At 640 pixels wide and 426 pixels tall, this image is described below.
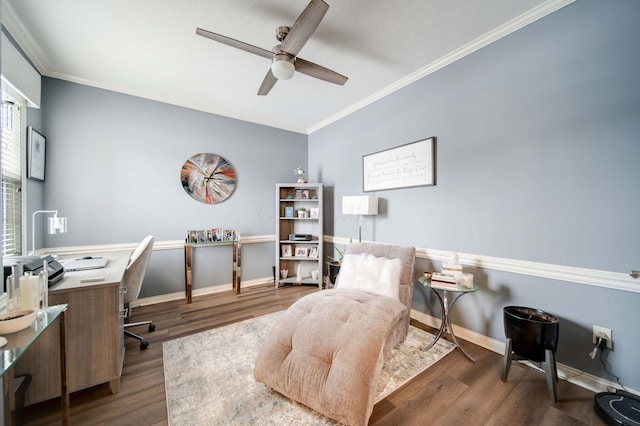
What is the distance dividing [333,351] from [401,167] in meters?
2.15

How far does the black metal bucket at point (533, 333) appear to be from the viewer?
1573 mm

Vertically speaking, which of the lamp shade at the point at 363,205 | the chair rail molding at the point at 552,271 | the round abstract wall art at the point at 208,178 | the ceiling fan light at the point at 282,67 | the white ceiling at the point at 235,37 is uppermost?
the white ceiling at the point at 235,37

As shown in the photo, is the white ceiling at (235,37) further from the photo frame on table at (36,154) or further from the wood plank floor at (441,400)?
the wood plank floor at (441,400)

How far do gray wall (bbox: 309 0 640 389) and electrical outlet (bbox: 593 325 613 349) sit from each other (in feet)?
0.10

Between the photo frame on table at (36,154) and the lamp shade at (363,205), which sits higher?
the photo frame on table at (36,154)

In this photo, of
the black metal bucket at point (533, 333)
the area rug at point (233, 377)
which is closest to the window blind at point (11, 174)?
the area rug at point (233, 377)

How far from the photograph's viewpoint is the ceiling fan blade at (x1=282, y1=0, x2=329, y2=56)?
1.38m

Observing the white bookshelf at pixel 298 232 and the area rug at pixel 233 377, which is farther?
the white bookshelf at pixel 298 232

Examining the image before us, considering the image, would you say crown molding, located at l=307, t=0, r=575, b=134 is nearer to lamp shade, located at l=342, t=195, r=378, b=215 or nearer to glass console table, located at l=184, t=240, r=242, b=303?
lamp shade, located at l=342, t=195, r=378, b=215

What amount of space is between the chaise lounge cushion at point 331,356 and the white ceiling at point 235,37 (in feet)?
7.41

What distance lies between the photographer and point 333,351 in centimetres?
141

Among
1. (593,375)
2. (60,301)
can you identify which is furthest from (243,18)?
(593,375)

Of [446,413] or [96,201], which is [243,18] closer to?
[96,201]

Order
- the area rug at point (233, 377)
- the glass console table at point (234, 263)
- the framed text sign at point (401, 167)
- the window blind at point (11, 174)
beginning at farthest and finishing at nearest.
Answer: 1. the glass console table at point (234, 263)
2. the framed text sign at point (401, 167)
3. the window blind at point (11, 174)
4. the area rug at point (233, 377)
